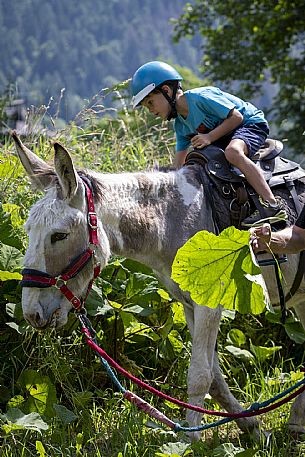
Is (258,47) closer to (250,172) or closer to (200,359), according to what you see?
(250,172)

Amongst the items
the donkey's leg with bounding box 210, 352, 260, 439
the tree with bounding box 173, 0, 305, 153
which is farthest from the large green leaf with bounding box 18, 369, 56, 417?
the tree with bounding box 173, 0, 305, 153

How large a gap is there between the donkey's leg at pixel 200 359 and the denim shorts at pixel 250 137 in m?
1.09

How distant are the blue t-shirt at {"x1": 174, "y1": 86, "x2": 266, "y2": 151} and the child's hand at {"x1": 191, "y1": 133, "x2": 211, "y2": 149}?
14 cm

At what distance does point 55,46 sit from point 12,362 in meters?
139

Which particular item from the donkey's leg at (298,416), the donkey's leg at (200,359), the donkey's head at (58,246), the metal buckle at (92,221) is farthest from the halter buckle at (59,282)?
the donkey's leg at (298,416)

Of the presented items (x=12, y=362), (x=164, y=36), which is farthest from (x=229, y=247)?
(x=164, y=36)

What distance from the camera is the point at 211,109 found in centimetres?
497

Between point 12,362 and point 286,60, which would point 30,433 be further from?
point 286,60

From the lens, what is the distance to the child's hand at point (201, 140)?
492cm

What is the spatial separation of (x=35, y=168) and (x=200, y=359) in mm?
1472

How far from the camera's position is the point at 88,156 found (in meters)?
7.46

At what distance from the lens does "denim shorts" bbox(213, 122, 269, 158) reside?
4.95 meters

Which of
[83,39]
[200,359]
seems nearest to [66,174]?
[200,359]

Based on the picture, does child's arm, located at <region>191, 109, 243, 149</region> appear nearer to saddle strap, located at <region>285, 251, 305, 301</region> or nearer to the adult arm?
saddle strap, located at <region>285, 251, 305, 301</region>
